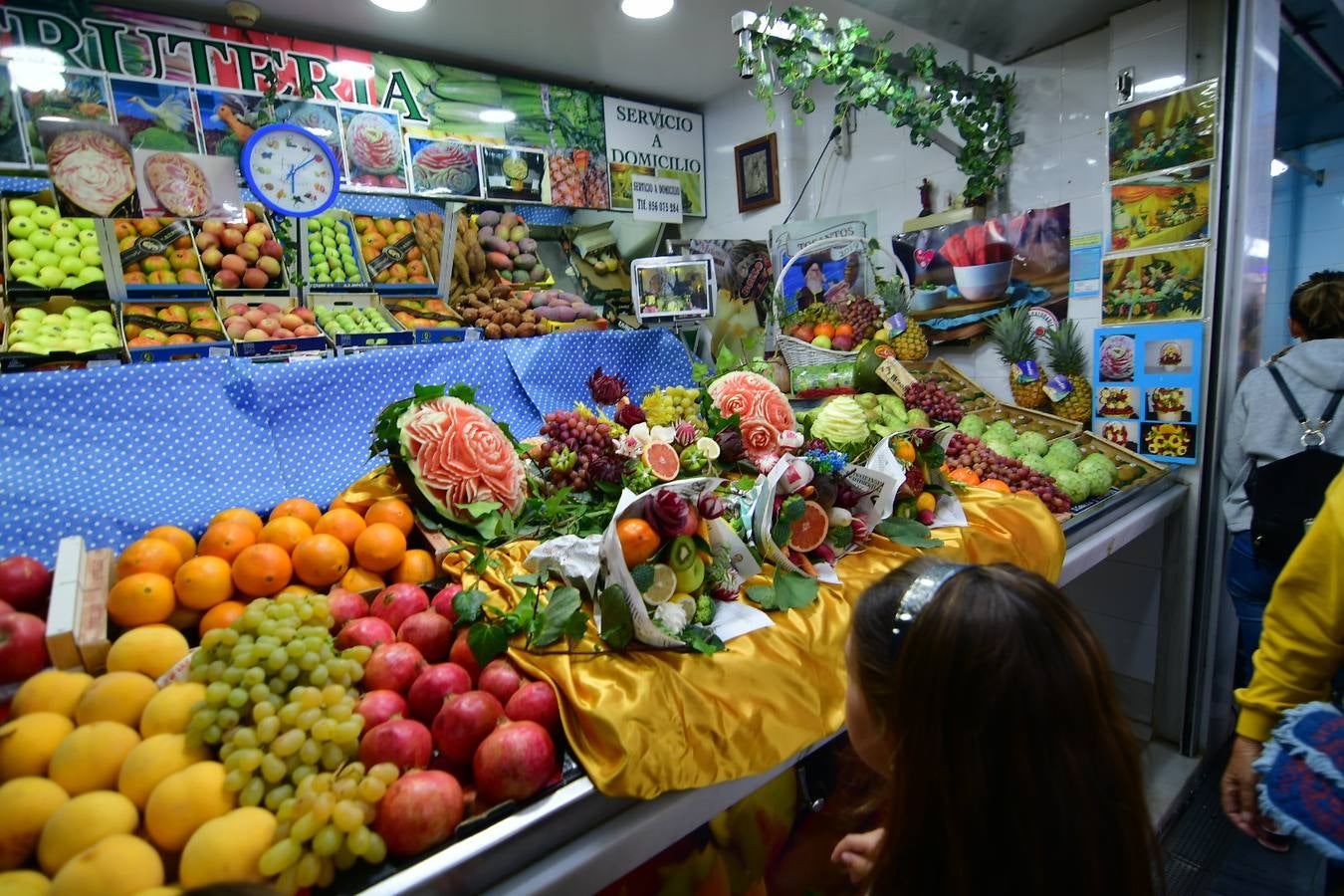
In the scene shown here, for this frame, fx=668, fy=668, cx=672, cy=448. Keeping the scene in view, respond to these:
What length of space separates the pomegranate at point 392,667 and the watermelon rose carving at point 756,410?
1.04 meters

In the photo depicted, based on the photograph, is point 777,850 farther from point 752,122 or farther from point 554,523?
point 752,122

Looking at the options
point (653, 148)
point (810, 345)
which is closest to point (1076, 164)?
point (810, 345)

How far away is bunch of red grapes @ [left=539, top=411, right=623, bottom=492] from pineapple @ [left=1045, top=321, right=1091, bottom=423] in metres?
2.68

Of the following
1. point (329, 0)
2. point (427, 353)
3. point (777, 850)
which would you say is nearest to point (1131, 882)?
point (777, 850)

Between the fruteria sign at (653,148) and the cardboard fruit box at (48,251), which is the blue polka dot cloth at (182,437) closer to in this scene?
the cardboard fruit box at (48,251)

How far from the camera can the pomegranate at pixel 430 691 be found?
1.10m

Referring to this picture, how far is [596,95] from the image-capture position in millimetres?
5203

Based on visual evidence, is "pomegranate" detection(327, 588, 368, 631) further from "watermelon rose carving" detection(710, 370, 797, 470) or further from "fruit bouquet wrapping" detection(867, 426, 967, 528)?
"fruit bouquet wrapping" detection(867, 426, 967, 528)

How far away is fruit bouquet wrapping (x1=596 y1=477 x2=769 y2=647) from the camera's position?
50.6 inches

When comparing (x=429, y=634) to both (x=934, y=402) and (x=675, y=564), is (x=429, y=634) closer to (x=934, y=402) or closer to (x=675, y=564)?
(x=675, y=564)

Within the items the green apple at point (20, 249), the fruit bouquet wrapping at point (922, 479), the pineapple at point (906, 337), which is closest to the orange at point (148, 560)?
the fruit bouquet wrapping at point (922, 479)

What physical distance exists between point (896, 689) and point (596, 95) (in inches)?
212

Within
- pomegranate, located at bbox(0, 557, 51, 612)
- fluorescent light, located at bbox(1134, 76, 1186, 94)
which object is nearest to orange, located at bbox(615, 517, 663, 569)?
pomegranate, located at bbox(0, 557, 51, 612)

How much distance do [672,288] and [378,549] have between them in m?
2.11
